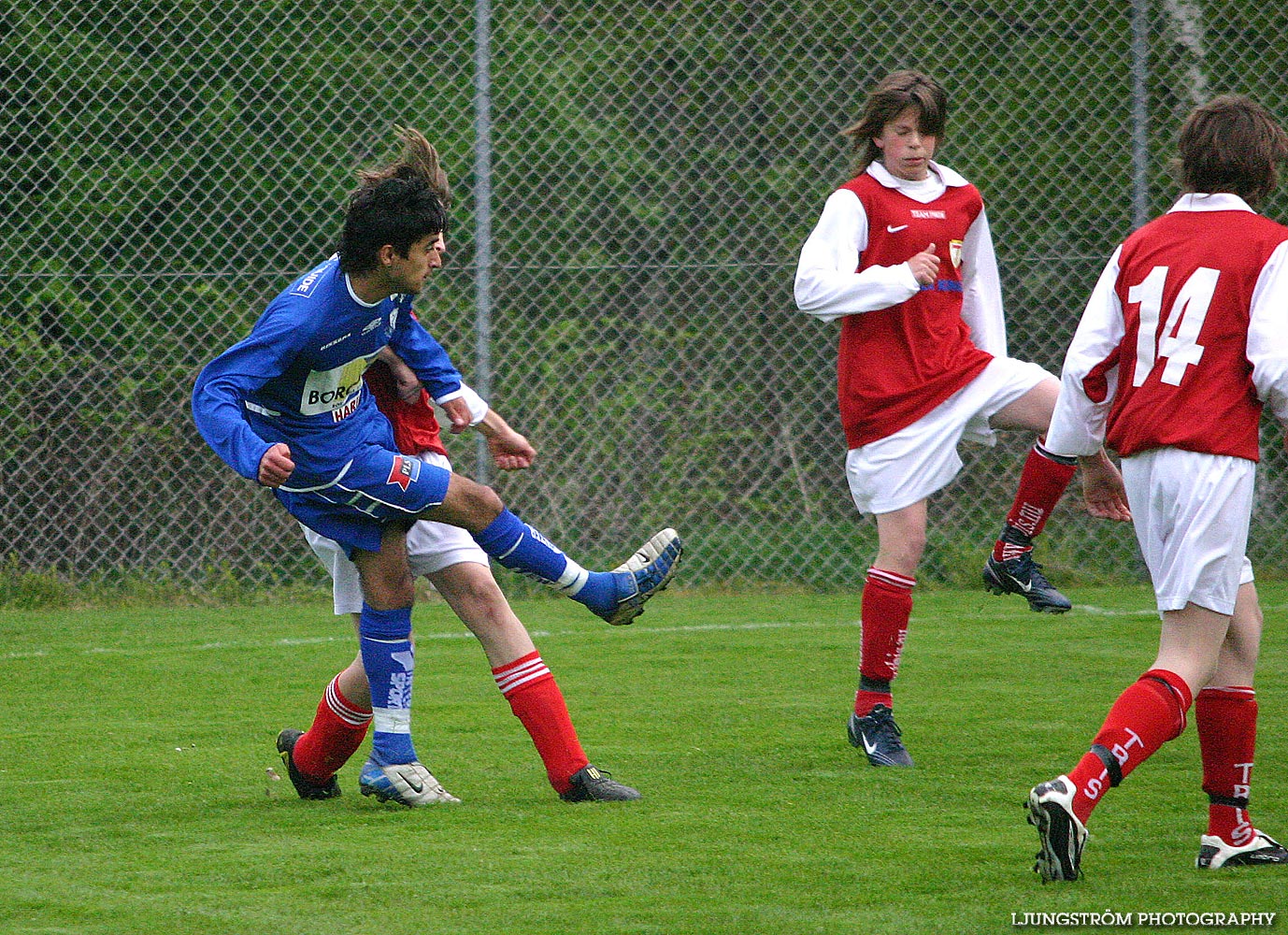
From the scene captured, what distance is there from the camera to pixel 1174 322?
3.18m

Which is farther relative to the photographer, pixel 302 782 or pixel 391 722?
pixel 302 782

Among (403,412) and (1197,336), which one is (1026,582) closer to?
(1197,336)

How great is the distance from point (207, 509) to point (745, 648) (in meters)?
2.96

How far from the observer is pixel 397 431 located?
4.22 m

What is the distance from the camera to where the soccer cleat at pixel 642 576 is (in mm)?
3961

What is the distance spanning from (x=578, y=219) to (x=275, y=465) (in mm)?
4785

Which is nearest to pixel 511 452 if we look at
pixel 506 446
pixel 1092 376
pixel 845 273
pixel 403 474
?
pixel 506 446

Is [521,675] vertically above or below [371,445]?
below

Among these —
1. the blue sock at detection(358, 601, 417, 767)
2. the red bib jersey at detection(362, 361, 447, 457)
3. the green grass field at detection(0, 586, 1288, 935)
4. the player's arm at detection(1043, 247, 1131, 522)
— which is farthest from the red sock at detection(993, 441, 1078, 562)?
the blue sock at detection(358, 601, 417, 767)

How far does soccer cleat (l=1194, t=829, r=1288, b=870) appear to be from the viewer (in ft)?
10.4

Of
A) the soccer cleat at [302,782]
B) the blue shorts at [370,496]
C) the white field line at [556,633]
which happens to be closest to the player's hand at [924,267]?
the blue shorts at [370,496]

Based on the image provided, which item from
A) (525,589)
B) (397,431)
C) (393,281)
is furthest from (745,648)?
(393,281)

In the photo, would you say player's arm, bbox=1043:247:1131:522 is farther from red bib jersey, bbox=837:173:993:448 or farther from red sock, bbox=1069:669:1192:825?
red bib jersey, bbox=837:173:993:448

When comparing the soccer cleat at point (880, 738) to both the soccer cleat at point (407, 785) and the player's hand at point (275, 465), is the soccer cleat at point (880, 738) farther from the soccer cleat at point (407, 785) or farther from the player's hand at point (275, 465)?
the player's hand at point (275, 465)
